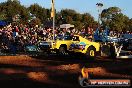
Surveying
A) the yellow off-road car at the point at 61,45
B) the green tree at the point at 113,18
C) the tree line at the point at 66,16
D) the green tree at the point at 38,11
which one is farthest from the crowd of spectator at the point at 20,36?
the green tree at the point at 38,11

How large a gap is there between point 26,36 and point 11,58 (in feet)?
24.2

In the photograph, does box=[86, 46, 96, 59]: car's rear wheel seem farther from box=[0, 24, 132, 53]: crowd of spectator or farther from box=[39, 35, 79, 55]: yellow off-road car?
box=[0, 24, 132, 53]: crowd of spectator

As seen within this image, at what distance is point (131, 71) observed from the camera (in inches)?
584

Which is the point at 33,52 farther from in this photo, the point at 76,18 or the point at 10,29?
the point at 76,18

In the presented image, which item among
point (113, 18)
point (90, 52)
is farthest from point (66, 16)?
point (90, 52)

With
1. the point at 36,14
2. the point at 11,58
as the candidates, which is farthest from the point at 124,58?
the point at 36,14

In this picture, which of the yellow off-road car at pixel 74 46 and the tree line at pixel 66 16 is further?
the tree line at pixel 66 16

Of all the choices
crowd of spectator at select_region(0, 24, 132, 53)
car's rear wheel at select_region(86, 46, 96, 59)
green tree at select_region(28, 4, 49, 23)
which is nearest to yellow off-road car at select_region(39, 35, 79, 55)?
car's rear wheel at select_region(86, 46, 96, 59)

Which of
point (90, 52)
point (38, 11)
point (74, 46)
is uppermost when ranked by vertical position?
point (38, 11)

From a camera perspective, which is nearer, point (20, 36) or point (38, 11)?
point (20, 36)

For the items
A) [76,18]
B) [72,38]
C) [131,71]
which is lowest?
[131,71]

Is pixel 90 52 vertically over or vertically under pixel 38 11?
under

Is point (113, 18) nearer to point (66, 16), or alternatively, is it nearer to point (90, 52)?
point (66, 16)

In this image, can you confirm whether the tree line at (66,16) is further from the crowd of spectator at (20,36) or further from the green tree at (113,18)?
the crowd of spectator at (20,36)
